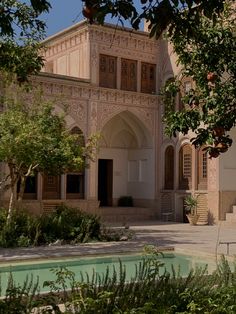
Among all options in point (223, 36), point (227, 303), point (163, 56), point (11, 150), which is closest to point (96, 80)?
point (163, 56)

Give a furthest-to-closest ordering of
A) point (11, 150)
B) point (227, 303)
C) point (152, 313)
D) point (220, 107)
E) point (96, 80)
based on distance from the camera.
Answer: point (96, 80)
point (11, 150)
point (220, 107)
point (227, 303)
point (152, 313)

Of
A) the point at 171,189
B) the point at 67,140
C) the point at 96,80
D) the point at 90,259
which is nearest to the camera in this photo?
the point at 90,259

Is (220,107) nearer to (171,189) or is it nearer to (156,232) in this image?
(156,232)

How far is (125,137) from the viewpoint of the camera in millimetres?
23891

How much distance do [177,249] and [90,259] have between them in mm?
2455

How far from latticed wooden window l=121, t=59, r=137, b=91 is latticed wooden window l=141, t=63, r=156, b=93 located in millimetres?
407

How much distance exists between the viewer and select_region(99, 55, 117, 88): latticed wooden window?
68.4 feet

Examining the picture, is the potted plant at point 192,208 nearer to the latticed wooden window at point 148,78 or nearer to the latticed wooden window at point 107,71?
the latticed wooden window at point 148,78

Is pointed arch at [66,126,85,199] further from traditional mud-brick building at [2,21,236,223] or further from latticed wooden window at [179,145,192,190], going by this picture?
latticed wooden window at [179,145,192,190]

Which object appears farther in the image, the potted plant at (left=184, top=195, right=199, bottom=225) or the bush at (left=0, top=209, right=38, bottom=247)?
the potted plant at (left=184, top=195, right=199, bottom=225)

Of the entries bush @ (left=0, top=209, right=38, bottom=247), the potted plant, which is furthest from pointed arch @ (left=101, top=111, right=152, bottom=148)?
bush @ (left=0, top=209, right=38, bottom=247)

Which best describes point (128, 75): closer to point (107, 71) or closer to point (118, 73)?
point (118, 73)

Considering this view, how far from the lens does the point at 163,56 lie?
73.5 feet

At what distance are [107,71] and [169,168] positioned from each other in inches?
194
